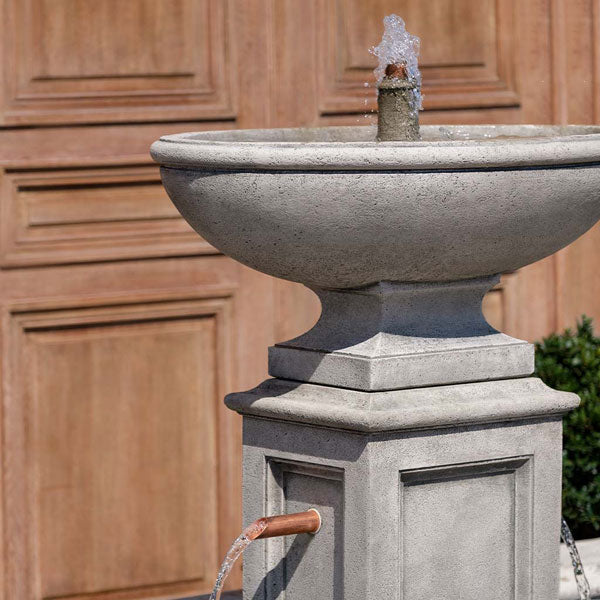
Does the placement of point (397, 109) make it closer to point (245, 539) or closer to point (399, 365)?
point (399, 365)

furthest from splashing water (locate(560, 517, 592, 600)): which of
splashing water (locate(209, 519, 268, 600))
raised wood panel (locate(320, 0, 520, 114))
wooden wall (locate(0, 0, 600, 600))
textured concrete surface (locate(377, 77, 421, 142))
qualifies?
raised wood panel (locate(320, 0, 520, 114))

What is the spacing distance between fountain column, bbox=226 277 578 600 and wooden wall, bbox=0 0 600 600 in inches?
52.8

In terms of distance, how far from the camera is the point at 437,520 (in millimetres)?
2900

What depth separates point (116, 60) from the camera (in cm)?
434

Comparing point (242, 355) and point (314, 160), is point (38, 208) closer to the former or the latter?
point (242, 355)

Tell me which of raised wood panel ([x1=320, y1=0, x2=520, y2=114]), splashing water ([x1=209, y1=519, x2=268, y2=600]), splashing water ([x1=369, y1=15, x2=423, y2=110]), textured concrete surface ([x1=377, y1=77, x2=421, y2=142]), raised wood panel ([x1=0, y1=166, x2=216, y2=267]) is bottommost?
Answer: splashing water ([x1=209, y1=519, x2=268, y2=600])

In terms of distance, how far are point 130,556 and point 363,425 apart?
183 cm

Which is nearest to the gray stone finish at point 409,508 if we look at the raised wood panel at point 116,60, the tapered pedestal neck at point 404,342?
the tapered pedestal neck at point 404,342

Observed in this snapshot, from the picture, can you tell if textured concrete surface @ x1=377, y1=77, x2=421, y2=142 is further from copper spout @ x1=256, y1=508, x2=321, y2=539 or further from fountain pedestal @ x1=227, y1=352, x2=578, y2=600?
copper spout @ x1=256, y1=508, x2=321, y2=539

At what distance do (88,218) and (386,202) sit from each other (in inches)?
73.9

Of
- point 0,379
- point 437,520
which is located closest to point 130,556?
point 0,379

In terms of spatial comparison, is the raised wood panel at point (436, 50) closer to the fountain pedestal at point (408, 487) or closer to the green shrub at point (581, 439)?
the green shrub at point (581, 439)

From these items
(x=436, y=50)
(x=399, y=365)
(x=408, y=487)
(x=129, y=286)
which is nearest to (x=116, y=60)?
(x=129, y=286)

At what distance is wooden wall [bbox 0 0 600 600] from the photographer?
13.9 feet
